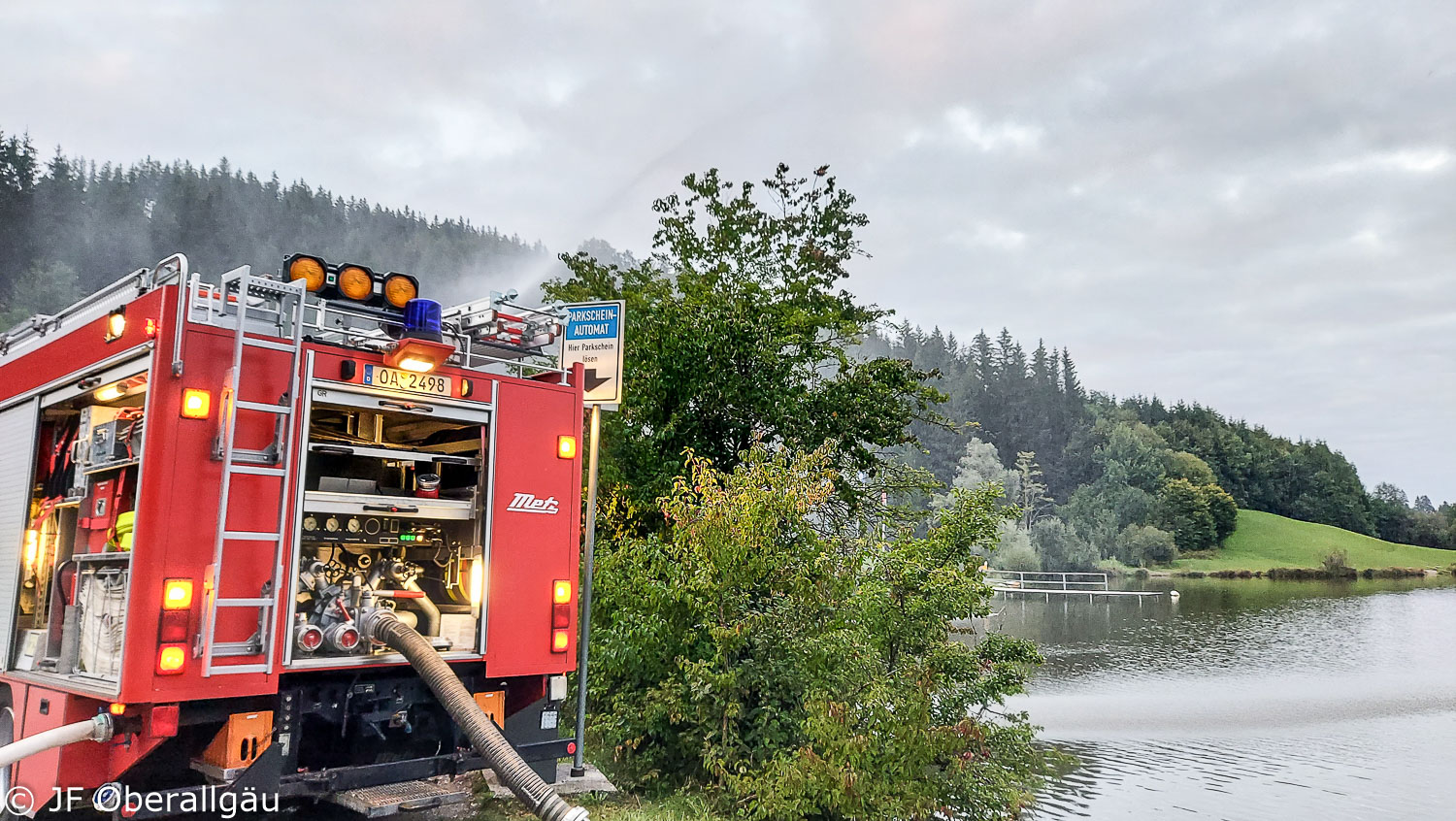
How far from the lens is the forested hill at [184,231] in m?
85.9

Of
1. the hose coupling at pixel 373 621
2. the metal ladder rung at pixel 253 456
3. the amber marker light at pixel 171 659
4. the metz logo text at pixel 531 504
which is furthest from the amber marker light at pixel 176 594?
the metz logo text at pixel 531 504

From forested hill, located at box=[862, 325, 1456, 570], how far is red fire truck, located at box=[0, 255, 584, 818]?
78.8 m

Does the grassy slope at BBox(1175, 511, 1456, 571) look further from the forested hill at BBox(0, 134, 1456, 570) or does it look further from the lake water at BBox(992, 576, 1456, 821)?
the lake water at BBox(992, 576, 1456, 821)

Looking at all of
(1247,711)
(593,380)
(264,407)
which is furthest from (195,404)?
(1247,711)

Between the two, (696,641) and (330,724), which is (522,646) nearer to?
(330,724)

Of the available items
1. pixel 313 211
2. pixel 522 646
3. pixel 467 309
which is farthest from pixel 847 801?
pixel 313 211

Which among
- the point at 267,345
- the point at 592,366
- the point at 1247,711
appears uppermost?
the point at 592,366

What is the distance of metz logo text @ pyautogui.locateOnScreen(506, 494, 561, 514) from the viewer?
728 centimetres

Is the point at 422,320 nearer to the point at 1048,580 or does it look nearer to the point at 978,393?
the point at 1048,580

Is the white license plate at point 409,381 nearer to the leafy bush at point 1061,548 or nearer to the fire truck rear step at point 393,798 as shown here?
the fire truck rear step at point 393,798

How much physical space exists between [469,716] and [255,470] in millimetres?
1962

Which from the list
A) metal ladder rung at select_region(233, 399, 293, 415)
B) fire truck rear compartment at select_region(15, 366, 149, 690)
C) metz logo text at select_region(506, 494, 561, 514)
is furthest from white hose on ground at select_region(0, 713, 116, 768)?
metz logo text at select_region(506, 494, 561, 514)

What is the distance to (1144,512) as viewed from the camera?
10531 cm

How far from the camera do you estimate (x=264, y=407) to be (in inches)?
238
